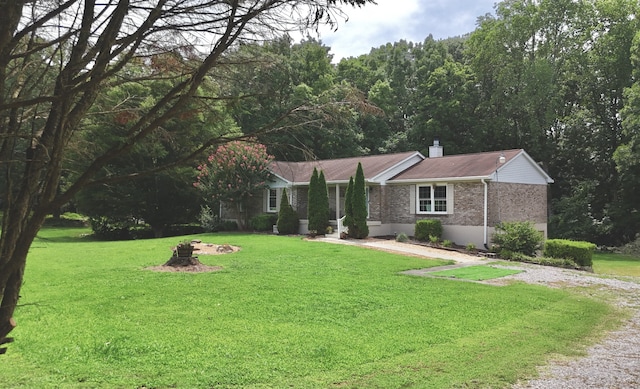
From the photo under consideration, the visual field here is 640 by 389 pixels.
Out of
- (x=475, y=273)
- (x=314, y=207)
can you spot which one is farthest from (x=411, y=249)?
(x=314, y=207)

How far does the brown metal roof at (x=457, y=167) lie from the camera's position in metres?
21.4

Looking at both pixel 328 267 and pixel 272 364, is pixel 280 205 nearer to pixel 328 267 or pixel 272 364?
pixel 328 267

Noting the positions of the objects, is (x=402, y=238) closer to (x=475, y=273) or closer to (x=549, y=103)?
(x=475, y=273)

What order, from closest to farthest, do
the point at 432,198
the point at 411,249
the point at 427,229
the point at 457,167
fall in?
the point at 411,249 → the point at 427,229 → the point at 432,198 → the point at 457,167

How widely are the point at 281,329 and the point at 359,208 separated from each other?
A: 15196 mm

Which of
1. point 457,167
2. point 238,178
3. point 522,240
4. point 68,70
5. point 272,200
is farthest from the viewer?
point 272,200

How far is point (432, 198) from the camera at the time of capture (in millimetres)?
22625

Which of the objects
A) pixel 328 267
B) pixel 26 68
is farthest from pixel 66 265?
pixel 26 68

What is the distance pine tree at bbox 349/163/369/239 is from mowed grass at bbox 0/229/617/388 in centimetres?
A: 917

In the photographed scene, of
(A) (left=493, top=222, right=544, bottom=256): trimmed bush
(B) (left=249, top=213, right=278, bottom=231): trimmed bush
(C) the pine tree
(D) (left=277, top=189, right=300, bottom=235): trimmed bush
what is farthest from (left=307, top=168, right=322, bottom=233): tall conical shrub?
(A) (left=493, top=222, right=544, bottom=256): trimmed bush

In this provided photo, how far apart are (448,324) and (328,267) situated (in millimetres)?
6258

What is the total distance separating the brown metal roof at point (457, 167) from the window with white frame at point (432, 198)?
64 centimetres

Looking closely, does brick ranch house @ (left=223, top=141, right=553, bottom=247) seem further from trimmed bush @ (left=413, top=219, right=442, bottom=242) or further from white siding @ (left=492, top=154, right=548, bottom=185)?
trimmed bush @ (left=413, top=219, right=442, bottom=242)

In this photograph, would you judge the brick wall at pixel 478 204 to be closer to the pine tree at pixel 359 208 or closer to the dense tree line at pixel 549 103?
the pine tree at pixel 359 208
